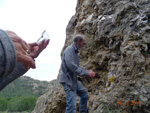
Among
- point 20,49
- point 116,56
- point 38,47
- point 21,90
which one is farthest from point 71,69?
point 21,90

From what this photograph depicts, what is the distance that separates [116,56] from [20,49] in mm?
3814

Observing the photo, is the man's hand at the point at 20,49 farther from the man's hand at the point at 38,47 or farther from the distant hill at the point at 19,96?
the distant hill at the point at 19,96

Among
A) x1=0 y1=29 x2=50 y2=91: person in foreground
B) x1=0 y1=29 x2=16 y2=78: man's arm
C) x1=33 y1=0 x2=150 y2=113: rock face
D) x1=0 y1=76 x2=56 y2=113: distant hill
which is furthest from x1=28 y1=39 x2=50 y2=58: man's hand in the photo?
x1=0 y1=76 x2=56 y2=113: distant hill

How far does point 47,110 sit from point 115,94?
2686 millimetres

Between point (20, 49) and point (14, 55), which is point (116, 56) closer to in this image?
point (20, 49)

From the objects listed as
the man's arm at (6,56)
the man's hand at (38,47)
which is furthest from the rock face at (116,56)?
A: the man's arm at (6,56)

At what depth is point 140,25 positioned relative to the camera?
3.99 meters

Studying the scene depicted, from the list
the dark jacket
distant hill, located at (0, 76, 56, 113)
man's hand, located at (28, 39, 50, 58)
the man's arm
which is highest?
distant hill, located at (0, 76, 56, 113)

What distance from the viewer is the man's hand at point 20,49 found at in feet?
3.08

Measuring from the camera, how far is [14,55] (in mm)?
855

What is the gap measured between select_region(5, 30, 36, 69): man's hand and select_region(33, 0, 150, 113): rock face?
2.75 meters

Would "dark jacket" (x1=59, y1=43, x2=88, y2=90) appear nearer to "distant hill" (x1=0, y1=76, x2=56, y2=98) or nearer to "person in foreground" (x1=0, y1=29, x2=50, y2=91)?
"person in foreground" (x1=0, y1=29, x2=50, y2=91)

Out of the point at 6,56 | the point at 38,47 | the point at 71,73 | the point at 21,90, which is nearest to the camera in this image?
the point at 6,56

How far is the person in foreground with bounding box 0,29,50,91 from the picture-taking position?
2.66 ft
